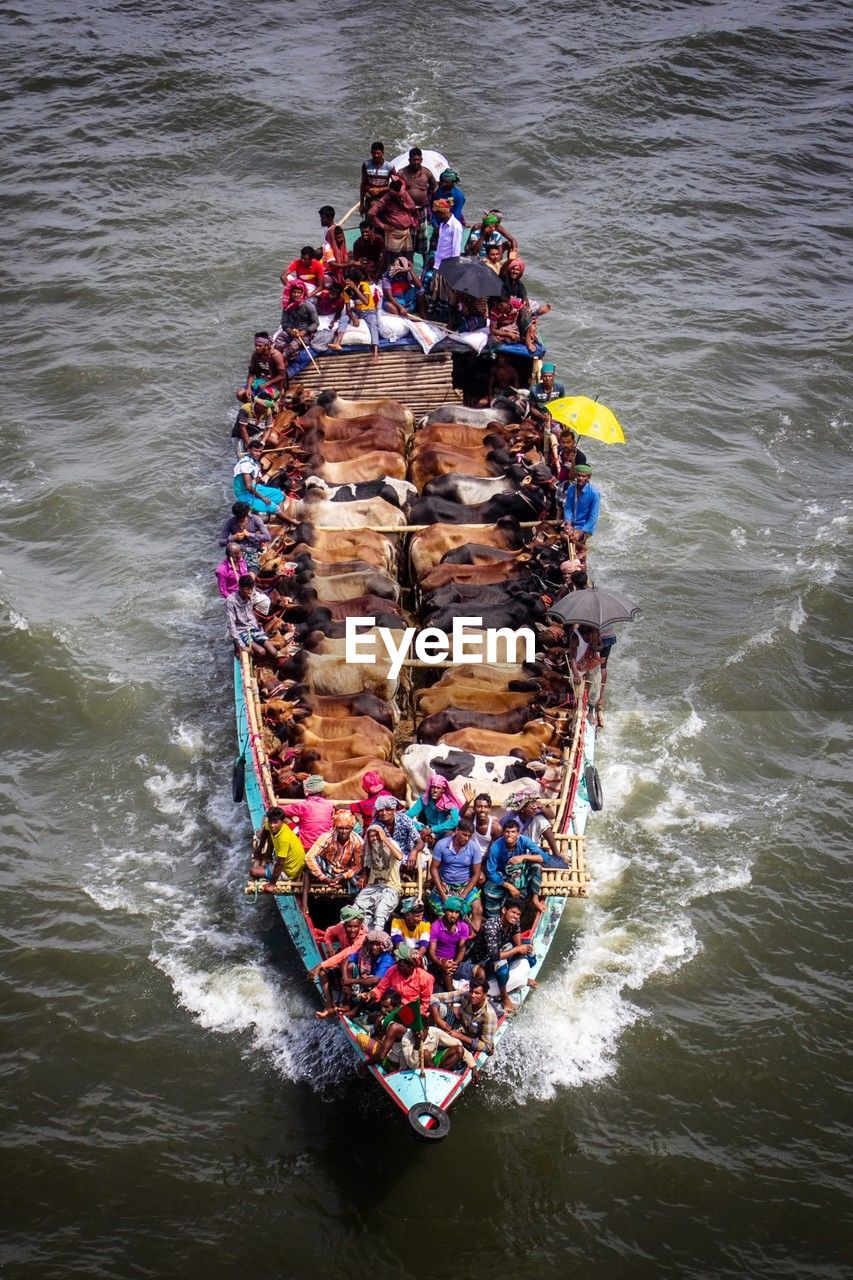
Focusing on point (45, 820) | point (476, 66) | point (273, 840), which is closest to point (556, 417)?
point (273, 840)

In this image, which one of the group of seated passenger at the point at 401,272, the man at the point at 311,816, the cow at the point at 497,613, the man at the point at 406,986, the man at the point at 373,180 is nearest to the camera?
the man at the point at 406,986

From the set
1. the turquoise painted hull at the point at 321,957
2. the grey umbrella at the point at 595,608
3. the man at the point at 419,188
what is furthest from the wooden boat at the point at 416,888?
the man at the point at 419,188

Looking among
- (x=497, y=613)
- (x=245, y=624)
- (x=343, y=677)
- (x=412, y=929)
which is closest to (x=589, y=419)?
(x=497, y=613)

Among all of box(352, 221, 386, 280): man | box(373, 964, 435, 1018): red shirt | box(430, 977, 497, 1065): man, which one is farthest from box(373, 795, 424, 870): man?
box(352, 221, 386, 280): man

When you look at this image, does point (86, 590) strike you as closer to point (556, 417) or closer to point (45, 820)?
point (45, 820)

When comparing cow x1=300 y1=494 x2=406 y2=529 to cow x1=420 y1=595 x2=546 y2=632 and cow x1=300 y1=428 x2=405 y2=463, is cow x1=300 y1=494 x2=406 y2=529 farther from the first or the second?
cow x1=420 y1=595 x2=546 y2=632

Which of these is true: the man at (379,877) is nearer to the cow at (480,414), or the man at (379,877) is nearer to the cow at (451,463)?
the cow at (451,463)
